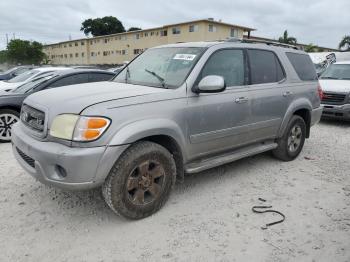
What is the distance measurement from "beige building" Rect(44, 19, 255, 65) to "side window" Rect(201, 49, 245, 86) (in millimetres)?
34819

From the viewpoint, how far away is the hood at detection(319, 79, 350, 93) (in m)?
8.75

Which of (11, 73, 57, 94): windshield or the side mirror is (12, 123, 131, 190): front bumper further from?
(11, 73, 57, 94): windshield

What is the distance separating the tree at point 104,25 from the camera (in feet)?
254

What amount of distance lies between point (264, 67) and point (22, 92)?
4.63 m

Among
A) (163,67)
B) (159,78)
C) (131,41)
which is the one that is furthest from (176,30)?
(159,78)

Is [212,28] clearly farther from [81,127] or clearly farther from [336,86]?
[81,127]

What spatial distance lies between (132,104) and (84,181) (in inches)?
33.7

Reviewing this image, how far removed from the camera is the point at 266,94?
4629mm

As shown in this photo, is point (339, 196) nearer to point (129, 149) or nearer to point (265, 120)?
point (265, 120)

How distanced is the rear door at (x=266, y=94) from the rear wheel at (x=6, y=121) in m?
4.44

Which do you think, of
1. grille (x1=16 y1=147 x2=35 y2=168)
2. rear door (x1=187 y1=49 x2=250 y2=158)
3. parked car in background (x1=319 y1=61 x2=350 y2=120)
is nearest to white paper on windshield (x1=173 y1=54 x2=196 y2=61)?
rear door (x1=187 y1=49 x2=250 y2=158)

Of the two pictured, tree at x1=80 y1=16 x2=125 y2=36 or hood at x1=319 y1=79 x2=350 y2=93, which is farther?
tree at x1=80 y1=16 x2=125 y2=36

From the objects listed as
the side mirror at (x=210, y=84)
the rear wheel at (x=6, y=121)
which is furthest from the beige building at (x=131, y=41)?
the side mirror at (x=210, y=84)

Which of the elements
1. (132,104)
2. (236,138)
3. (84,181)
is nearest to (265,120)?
(236,138)
